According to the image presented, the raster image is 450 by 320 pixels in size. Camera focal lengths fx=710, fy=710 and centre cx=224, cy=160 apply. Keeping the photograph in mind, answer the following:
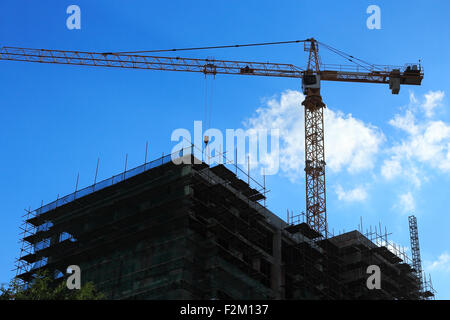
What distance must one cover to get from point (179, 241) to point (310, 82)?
173ft

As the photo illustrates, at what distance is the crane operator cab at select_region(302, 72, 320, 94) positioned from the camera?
110062mm

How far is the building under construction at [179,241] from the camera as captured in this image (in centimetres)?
6488

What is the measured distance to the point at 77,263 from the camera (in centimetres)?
7175

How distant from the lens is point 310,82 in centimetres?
11038

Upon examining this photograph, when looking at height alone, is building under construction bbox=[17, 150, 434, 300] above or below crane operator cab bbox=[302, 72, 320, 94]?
below

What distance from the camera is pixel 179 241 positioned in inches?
2544

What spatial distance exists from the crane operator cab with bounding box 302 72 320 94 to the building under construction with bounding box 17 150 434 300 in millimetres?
33976

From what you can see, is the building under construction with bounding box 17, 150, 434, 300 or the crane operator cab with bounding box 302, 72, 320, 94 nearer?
the building under construction with bounding box 17, 150, 434, 300

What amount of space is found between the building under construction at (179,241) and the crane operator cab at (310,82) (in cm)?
3398

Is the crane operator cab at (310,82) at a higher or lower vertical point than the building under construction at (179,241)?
higher

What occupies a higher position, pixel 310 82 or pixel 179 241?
pixel 310 82

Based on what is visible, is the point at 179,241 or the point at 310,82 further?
the point at 310,82

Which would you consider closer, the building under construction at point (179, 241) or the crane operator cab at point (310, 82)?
the building under construction at point (179, 241)

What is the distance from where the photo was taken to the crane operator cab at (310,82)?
4333 inches
